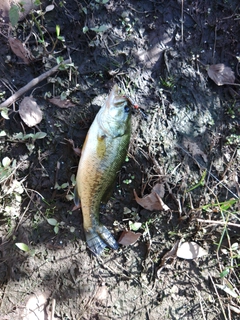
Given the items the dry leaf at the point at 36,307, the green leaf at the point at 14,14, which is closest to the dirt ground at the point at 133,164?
the dry leaf at the point at 36,307

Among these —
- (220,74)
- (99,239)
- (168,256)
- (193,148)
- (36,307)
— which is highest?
(220,74)

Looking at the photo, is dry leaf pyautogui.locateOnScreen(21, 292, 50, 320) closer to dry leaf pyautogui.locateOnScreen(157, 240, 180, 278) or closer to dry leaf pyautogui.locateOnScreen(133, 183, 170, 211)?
dry leaf pyautogui.locateOnScreen(157, 240, 180, 278)

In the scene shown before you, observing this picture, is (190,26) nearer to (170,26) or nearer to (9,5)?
(170,26)

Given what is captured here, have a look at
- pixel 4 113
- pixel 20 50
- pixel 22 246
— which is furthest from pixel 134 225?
pixel 20 50

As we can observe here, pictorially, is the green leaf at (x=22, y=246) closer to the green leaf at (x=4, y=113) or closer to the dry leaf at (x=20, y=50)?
the green leaf at (x=4, y=113)

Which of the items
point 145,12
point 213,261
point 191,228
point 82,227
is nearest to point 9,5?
point 145,12

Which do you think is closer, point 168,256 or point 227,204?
point 227,204

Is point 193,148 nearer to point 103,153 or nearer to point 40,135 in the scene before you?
point 103,153

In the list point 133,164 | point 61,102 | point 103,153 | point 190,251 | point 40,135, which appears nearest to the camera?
point 103,153
